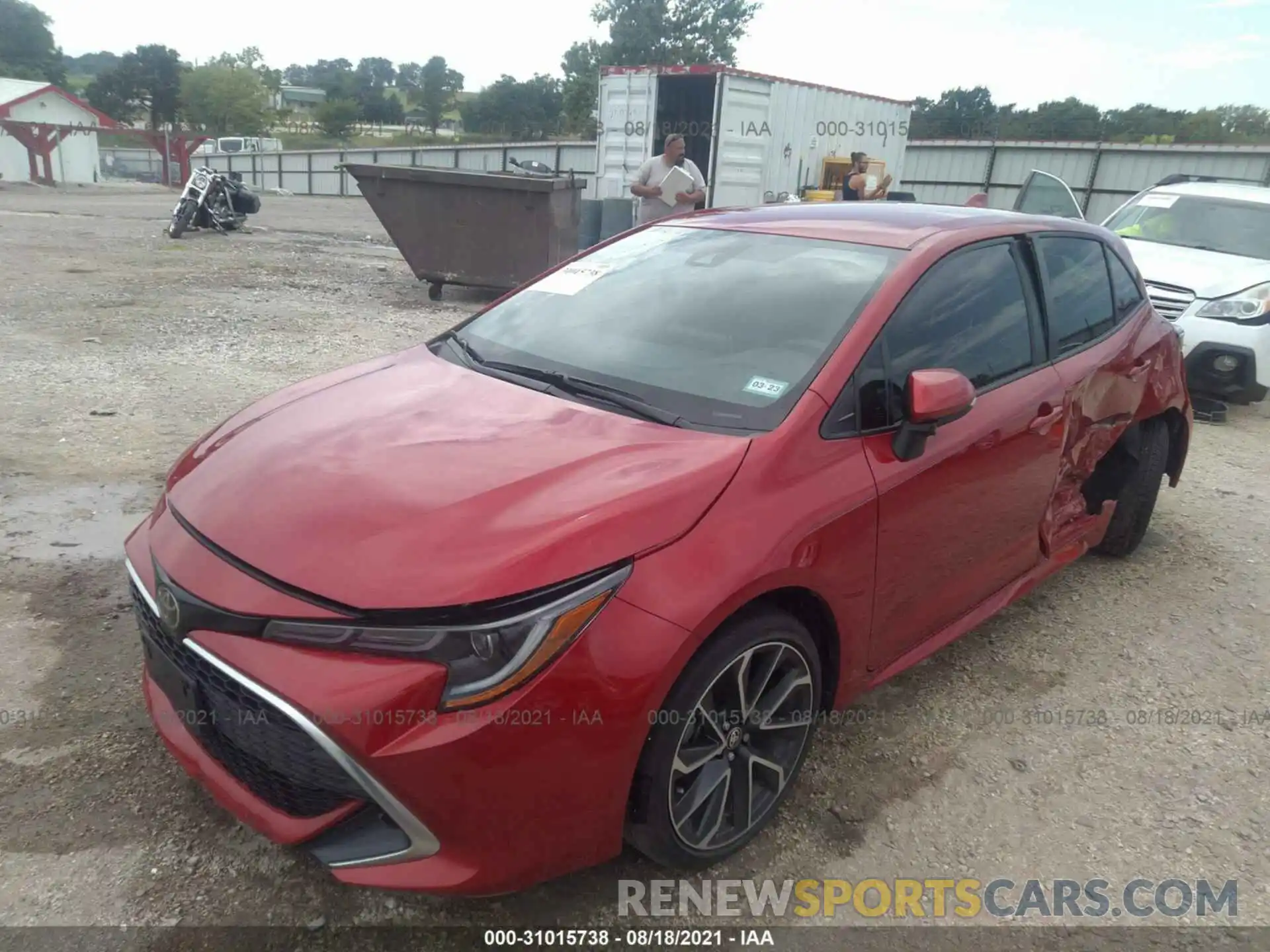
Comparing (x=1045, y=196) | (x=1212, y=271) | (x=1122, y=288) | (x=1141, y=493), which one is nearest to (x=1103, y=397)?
(x=1122, y=288)

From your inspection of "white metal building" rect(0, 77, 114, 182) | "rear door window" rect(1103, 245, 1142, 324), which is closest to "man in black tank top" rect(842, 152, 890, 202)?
"rear door window" rect(1103, 245, 1142, 324)

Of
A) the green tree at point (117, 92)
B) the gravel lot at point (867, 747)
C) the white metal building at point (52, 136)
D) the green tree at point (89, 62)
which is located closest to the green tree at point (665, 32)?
the white metal building at point (52, 136)

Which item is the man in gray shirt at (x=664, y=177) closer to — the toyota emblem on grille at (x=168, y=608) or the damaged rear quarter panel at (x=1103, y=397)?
the damaged rear quarter panel at (x=1103, y=397)

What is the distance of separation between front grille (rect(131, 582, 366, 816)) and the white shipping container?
12018mm

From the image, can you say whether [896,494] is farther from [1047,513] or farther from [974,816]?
[1047,513]

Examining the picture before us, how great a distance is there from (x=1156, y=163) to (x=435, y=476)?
69.3ft

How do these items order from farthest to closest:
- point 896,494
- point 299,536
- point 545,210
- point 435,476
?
point 545,210
point 896,494
point 435,476
point 299,536

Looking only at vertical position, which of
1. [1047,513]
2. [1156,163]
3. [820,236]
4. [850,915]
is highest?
[1156,163]

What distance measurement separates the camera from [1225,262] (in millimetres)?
7633

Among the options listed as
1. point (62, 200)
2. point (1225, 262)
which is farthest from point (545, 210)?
point (62, 200)

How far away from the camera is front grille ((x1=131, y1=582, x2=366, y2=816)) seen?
6.00 feet

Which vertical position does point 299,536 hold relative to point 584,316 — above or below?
below

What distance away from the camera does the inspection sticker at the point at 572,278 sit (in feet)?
10.6

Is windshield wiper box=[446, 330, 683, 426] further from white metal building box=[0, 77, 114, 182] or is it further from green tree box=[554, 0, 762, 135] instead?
green tree box=[554, 0, 762, 135]
